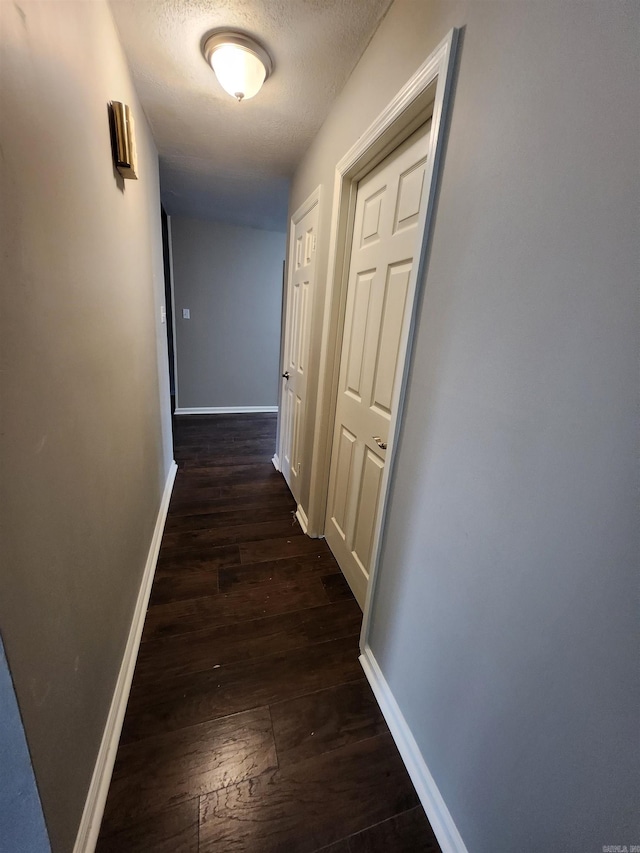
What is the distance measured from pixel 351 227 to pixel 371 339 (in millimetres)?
623

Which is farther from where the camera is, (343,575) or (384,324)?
(343,575)

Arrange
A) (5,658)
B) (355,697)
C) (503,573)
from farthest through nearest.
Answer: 1. (355,697)
2. (503,573)
3. (5,658)

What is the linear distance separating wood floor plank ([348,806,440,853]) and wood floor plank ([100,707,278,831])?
1.02 ft

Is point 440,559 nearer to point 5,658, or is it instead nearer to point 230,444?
point 5,658

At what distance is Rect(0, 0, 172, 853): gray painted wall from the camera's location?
1.84 feet

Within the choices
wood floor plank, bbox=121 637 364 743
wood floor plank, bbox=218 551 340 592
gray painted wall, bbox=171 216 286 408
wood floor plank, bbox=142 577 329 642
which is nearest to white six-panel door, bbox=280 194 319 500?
wood floor plank, bbox=218 551 340 592

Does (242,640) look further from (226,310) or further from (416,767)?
(226,310)

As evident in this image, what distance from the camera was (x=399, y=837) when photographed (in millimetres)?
912

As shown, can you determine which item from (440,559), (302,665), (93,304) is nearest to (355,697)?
(302,665)

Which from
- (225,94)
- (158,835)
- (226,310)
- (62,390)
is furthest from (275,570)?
(226,310)

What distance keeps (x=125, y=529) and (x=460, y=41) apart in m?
1.83

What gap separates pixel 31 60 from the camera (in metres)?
0.60

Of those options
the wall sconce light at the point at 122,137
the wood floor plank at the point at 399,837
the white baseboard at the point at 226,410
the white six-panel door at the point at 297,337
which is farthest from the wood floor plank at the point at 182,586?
the white baseboard at the point at 226,410

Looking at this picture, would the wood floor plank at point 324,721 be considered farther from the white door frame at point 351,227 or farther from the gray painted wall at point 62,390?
the gray painted wall at point 62,390
